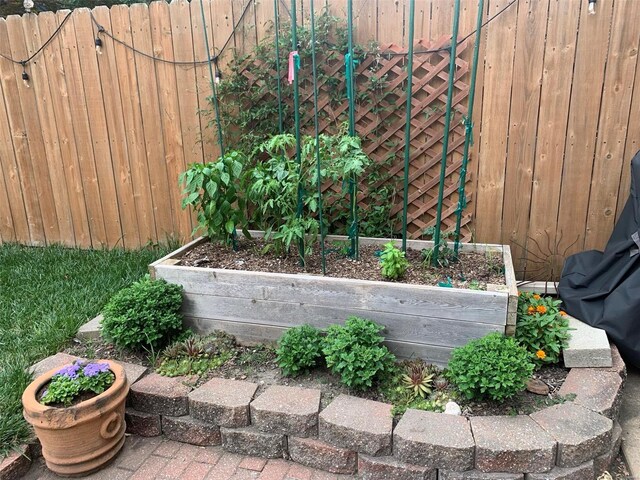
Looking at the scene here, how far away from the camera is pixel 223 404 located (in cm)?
215

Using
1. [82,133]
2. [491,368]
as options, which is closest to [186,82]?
[82,133]

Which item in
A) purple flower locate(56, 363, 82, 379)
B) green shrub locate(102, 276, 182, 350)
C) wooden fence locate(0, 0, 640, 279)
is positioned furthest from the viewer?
wooden fence locate(0, 0, 640, 279)

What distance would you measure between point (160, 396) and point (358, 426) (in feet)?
3.12

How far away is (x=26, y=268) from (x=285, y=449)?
9.17 feet

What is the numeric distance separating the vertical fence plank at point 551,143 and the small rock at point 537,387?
1110 mm

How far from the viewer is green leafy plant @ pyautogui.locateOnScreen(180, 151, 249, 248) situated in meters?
2.78

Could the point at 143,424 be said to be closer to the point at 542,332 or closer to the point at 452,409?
the point at 452,409

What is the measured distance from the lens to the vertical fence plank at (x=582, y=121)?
275 cm

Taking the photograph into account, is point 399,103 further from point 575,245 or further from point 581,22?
point 575,245

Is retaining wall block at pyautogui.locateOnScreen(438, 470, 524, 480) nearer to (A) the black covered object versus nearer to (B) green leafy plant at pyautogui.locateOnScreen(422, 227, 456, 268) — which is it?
(A) the black covered object

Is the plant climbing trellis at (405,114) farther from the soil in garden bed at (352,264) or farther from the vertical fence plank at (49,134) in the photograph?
the vertical fence plank at (49,134)

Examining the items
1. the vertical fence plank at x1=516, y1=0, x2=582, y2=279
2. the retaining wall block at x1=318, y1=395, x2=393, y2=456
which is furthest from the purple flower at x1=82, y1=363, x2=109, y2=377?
the vertical fence plank at x1=516, y1=0, x2=582, y2=279

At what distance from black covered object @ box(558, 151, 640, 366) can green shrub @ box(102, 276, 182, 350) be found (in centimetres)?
219

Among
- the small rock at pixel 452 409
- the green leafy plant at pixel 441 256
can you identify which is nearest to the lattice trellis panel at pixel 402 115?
the green leafy plant at pixel 441 256
